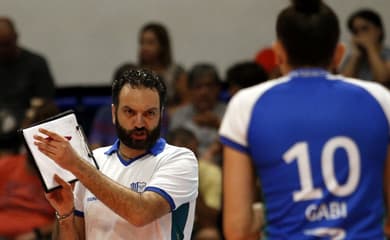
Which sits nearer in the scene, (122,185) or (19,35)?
(122,185)

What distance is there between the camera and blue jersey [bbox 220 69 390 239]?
3.35 meters

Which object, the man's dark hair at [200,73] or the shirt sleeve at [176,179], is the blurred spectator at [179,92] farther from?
the shirt sleeve at [176,179]

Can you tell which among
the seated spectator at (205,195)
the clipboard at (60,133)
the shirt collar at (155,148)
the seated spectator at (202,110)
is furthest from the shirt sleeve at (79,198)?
the seated spectator at (202,110)

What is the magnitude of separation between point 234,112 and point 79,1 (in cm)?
669

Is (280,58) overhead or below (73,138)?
overhead

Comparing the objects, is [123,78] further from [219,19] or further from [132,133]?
[219,19]

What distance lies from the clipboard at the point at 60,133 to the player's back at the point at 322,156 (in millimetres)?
984

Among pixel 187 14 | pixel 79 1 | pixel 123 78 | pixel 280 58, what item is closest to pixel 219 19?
pixel 187 14

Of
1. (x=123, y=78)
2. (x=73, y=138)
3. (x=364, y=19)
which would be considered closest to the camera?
(x=73, y=138)

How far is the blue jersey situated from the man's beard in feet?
3.44

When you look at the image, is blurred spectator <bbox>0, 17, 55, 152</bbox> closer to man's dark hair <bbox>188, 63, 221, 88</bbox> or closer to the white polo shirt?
man's dark hair <bbox>188, 63, 221, 88</bbox>

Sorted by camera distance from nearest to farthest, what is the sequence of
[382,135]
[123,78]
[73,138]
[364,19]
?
[382,135] → [73,138] → [123,78] → [364,19]

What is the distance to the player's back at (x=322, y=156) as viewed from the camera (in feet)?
11.0

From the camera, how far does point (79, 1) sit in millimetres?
9914
